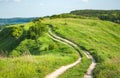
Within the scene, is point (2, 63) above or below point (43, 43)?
above

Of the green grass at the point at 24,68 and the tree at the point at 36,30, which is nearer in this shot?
the green grass at the point at 24,68

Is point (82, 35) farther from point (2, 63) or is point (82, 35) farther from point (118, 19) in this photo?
point (118, 19)

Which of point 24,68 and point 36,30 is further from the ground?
point 24,68

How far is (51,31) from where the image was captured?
307 ft

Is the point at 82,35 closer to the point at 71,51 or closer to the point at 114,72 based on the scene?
the point at 71,51

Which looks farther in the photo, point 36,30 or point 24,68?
point 36,30

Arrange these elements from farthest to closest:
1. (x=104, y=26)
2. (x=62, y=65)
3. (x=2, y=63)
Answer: (x=104, y=26)
(x=62, y=65)
(x=2, y=63)

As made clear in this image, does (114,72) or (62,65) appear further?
(62,65)

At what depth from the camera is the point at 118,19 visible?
188750mm

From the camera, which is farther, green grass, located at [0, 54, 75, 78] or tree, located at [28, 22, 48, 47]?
tree, located at [28, 22, 48, 47]

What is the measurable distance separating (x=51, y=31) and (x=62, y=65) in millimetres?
55847

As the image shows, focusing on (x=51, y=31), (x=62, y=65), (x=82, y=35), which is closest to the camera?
(x=62, y=65)

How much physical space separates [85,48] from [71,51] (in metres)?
6.56

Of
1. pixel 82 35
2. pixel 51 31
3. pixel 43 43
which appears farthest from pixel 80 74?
pixel 51 31
